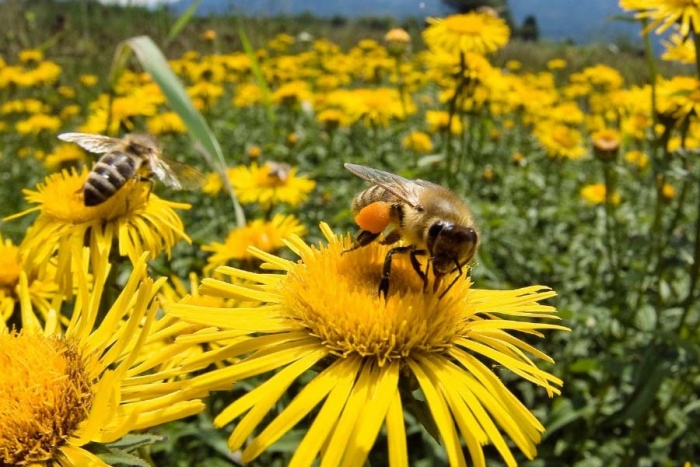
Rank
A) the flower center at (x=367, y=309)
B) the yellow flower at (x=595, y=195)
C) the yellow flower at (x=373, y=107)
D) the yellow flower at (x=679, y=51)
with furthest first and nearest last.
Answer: the yellow flower at (x=373, y=107) < the yellow flower at (x=595, y=195) < the yellow flower at (x=679, y=51) < the flower center at (x=367, y=309)

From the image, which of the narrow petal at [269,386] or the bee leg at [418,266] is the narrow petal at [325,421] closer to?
the narrow petal at [269,386]

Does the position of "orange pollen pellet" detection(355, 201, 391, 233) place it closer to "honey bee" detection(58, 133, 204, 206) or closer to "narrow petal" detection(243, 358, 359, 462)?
"narrow petal" detection(243, 358, 359, 462)

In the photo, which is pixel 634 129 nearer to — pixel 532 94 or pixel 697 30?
pixel 532 94

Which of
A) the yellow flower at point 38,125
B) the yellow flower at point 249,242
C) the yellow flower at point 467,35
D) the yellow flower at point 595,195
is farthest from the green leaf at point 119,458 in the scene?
the yellow flower at point 38,125

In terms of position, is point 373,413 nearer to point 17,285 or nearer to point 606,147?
point 17,285

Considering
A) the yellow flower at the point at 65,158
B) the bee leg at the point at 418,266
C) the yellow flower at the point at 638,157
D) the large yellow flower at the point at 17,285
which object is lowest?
the yellow flower at the point at 638,157

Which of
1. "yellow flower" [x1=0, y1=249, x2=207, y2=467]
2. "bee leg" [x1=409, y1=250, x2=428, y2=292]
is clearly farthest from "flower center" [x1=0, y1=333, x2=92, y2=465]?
"bee leg" [x1=409, y1=250, x2=428, y2=292]
